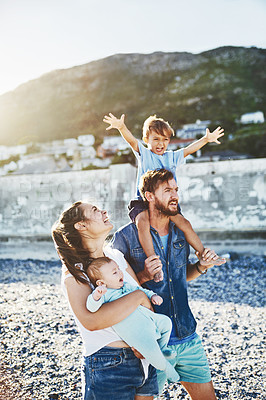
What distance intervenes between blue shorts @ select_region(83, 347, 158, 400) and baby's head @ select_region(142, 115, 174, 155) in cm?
192

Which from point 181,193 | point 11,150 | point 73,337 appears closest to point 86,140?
point 11,150

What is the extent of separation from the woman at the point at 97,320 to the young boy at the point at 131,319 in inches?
1.8

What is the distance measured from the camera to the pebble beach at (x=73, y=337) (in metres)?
3.54

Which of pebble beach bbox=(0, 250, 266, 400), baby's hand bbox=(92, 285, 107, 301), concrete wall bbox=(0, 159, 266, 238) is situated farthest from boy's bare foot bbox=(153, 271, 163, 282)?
A: concrete wall bbox=(0, 159, 266, 238)

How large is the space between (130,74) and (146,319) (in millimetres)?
115367

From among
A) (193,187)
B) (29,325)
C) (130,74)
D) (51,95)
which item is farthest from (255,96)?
(29,325)

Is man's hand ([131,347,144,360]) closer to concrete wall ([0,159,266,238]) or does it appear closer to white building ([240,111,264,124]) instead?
concrete wall ([0,159,266,238])

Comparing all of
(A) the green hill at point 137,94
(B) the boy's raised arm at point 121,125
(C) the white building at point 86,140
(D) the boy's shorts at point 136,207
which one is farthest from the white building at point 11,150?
(D) the boy's shorts at point 136,207

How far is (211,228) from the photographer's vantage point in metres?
11.0

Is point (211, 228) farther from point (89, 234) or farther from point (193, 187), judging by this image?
point (89, 234)

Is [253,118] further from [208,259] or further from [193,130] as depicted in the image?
[208,259]

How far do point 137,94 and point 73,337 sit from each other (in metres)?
100

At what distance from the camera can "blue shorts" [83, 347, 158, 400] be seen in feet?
5.46

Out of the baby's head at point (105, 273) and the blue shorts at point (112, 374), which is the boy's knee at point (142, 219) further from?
the blue shorts at point (112, 374)
